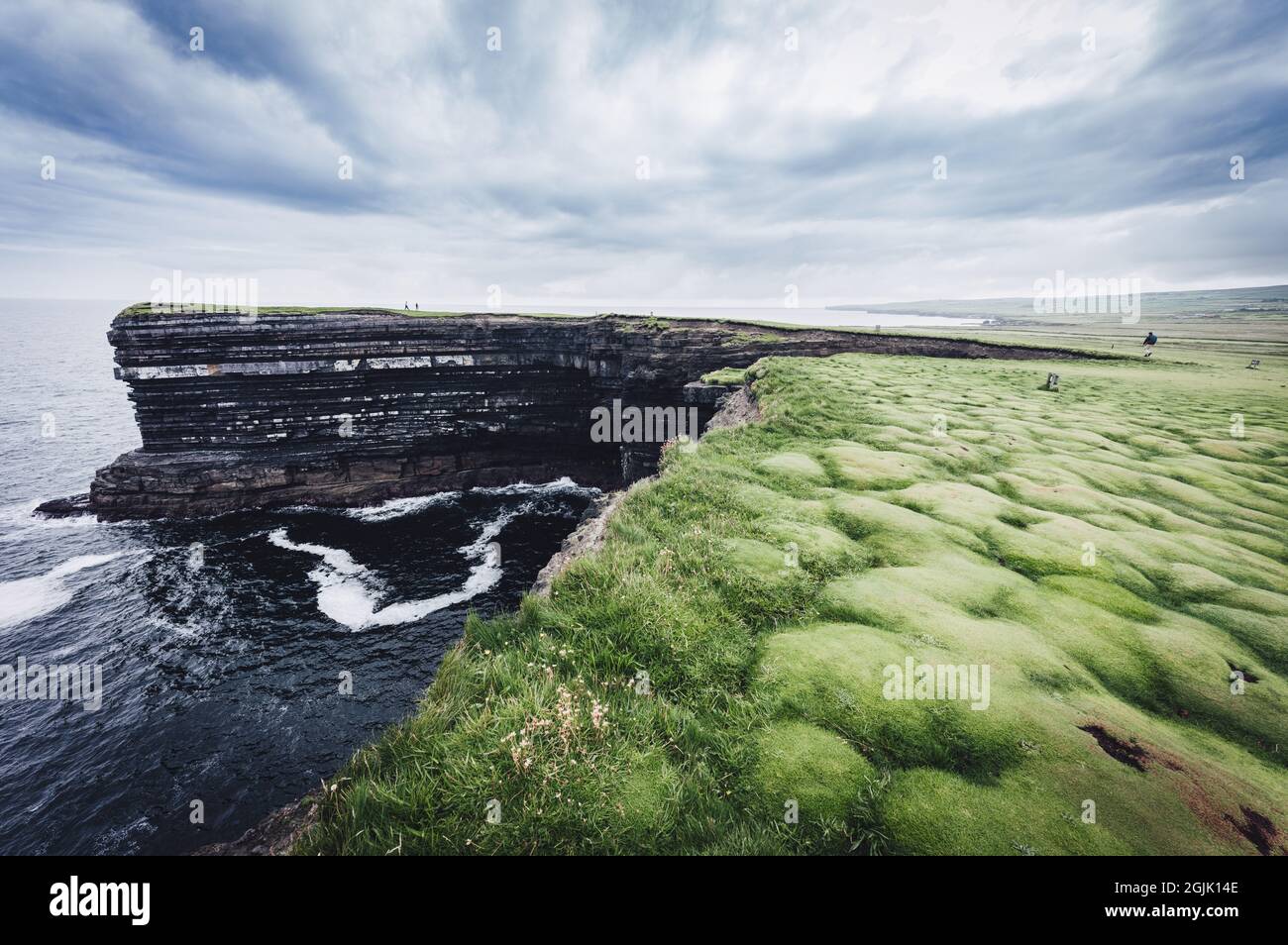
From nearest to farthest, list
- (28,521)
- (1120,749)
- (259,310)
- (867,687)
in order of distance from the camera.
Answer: (1120,749) < (867,687) < (28,521) < (259,310)

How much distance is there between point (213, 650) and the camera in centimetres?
2178

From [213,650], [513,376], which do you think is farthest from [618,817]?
[513,376]

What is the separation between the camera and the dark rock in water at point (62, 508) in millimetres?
36119

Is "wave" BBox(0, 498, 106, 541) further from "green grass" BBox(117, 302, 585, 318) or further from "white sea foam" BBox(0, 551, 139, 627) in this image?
"green grass" BBox(117, 302, 585, 318)

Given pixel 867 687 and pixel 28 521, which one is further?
pixel 28 521

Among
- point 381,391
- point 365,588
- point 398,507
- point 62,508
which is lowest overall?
point 365,588

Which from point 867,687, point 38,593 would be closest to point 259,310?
point 38,593

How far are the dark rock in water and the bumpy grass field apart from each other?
50638 mm

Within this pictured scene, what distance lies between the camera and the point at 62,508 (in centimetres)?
3650

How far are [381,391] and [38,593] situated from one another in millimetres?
23449

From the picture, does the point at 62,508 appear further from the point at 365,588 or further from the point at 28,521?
the point at 365,588
